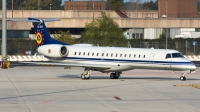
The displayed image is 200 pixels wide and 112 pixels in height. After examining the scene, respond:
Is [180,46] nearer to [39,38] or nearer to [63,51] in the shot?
[39,38]

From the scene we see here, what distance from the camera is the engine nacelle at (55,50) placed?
38.3m

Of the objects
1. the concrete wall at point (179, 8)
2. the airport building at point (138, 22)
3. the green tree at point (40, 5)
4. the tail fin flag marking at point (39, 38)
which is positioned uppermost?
the green tree at point (40, 5)

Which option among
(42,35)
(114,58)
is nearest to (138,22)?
(42,35)

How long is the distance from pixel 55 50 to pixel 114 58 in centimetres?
399

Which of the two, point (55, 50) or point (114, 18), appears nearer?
point (55, 50)

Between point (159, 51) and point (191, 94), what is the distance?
28.8ft

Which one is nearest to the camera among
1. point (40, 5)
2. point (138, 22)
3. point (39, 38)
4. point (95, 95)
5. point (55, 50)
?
point (95, 95)

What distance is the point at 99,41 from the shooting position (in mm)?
73875

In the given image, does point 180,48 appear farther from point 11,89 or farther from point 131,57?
point 11,89

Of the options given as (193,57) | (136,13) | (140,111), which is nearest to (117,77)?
(140,111)

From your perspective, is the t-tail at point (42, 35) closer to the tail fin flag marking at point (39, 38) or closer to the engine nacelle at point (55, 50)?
the tail fin flag marking at point (39, 38)

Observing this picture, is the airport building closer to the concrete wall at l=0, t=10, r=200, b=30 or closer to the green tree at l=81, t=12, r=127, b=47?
the concrete wall at l=0, t=10, r=200, b=30

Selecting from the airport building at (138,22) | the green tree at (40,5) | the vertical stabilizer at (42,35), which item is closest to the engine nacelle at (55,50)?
the vertical stabilizer at (42,35)

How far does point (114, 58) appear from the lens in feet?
124
